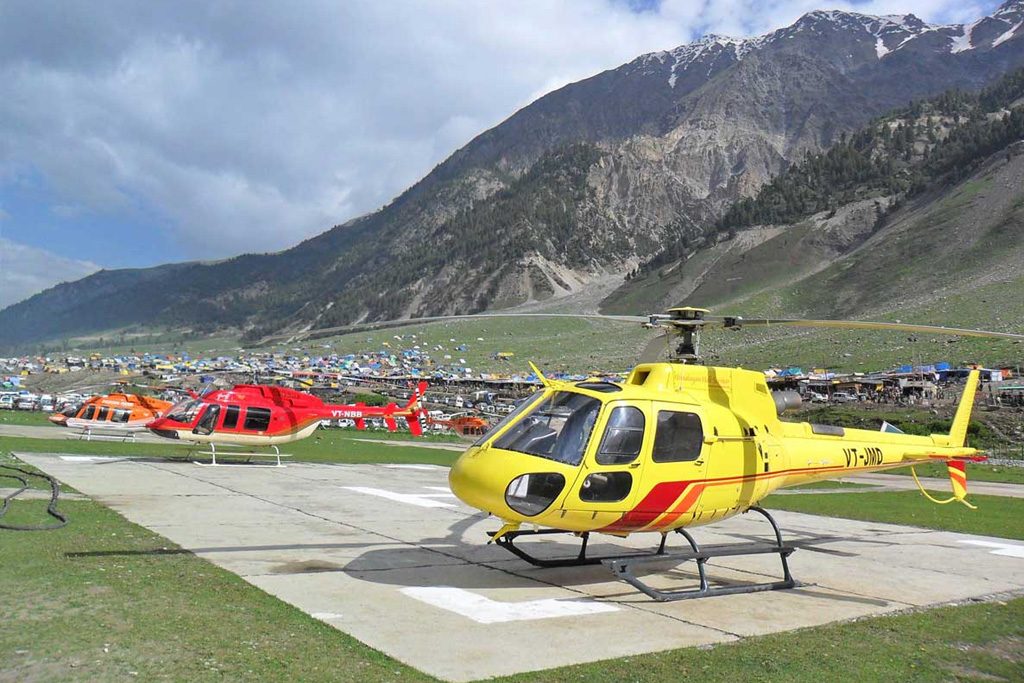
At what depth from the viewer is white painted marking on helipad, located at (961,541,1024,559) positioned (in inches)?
497

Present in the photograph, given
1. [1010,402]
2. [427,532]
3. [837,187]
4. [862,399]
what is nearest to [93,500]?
[427,532]

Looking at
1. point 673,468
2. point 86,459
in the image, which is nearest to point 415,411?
point 86,459

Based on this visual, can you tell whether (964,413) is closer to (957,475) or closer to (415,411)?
(957,475)

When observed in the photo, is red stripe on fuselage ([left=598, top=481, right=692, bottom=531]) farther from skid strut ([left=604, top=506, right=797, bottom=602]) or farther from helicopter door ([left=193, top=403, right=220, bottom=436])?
helicopter door ([left=193, top=403, right=220, bottom=436])

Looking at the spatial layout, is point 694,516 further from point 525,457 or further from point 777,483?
point 525,457

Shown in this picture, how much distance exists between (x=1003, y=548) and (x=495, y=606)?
10195 millimetres

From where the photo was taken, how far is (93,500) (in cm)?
1304

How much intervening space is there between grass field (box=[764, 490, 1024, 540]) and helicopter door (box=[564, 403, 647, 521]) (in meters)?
9.83

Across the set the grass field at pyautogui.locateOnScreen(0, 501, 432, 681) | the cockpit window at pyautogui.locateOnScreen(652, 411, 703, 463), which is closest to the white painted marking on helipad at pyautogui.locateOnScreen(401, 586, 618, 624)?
the grass field at pyautogui.locateOnScreen(0, 501, 432, 681)

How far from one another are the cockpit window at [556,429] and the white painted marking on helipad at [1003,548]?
8581mm

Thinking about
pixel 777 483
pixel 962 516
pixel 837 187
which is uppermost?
pixel 837 187

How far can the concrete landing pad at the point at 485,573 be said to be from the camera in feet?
22.6

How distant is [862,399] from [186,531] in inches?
2432

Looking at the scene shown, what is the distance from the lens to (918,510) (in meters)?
18.3
